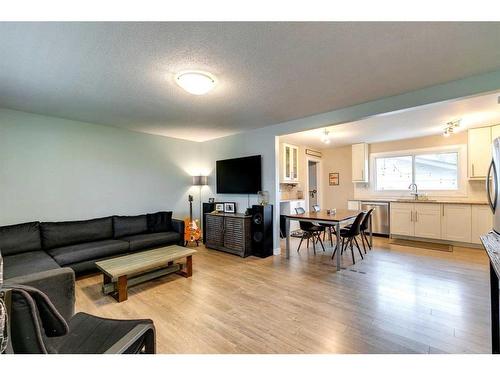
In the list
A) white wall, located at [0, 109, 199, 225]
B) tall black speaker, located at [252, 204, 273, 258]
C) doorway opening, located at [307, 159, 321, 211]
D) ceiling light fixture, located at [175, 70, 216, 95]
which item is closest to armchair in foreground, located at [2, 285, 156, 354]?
ceiling light fixture, located at [175, 70, 216, 95]

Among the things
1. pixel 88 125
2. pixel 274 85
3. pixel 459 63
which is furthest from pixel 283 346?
pixel 88 125

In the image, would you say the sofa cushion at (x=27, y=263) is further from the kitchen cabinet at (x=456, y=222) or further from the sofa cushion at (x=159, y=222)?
the kitchen cabinet at (x=456, y=222)

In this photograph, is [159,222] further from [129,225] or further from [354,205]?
[354,205]

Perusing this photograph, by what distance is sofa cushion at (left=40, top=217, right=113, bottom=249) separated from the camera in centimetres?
305

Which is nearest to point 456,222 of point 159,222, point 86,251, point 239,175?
point 239,175

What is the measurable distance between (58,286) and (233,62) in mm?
2217

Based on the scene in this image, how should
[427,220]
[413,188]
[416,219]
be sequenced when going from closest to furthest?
1. [427,220]
2. [416,219]
3. [413,188]

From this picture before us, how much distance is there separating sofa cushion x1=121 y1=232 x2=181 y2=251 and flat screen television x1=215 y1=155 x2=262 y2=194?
142 cm

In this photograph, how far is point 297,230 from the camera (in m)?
5.99

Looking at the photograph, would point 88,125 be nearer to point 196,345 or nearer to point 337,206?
point 196,345

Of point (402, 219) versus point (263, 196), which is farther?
point (402, 219)

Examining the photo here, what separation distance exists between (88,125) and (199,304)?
11.6ft

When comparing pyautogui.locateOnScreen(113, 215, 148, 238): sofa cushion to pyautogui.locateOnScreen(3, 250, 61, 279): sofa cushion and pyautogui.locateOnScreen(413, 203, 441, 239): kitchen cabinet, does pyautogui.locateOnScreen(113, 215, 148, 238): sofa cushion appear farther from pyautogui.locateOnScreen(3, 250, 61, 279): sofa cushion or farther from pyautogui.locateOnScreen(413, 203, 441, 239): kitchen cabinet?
pyautogui.locateOnScreen(413, 203, 441, 239): kitchen cabinet

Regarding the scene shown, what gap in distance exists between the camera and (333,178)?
6.38 m
